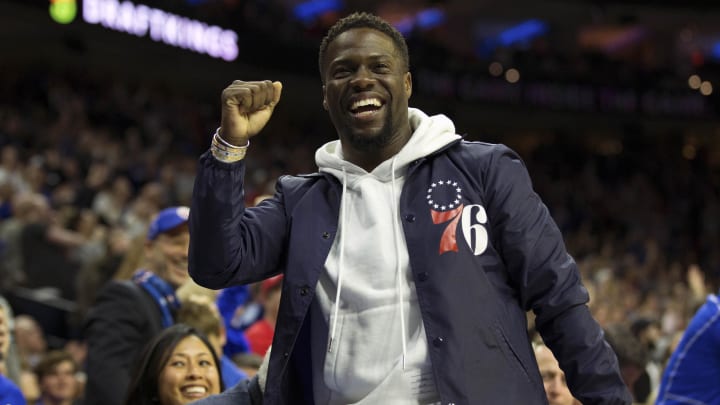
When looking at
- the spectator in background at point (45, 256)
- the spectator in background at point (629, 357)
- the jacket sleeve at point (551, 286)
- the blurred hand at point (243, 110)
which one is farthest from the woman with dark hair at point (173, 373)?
the spectator in background at point (45, 256)

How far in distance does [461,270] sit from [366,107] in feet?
1.30

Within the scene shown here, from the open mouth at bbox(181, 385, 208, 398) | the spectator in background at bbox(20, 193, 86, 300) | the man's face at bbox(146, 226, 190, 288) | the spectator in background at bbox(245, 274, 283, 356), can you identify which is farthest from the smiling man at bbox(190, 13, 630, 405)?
the spectator in background at bbox(20, 193, 86, 300)

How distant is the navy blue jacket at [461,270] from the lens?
6.83ft

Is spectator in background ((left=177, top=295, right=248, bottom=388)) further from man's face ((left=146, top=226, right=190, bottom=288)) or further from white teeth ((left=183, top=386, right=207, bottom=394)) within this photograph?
white teeth ((left=183, top=386, right=207, bottom=394))

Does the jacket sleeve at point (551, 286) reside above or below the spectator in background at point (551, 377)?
above

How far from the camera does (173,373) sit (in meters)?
3.34

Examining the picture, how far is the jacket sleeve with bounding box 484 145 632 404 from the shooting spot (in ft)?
6.86

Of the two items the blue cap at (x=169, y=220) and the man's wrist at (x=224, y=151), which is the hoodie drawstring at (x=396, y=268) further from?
the blue cap at (x=169, y=220)

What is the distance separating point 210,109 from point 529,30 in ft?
29.3

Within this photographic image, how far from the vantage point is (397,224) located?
2.21 metres

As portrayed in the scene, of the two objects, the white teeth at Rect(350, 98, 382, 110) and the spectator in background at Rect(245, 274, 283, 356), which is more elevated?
the white teeth at Rect(350, 98, 382, 110)

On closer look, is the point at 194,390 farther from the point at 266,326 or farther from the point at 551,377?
the point at 266,326

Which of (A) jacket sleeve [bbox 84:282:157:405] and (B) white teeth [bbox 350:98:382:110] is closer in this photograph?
(B) white teeth [bbox 350:98:382:110]

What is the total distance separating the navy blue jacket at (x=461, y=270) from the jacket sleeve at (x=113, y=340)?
156 centimetres
